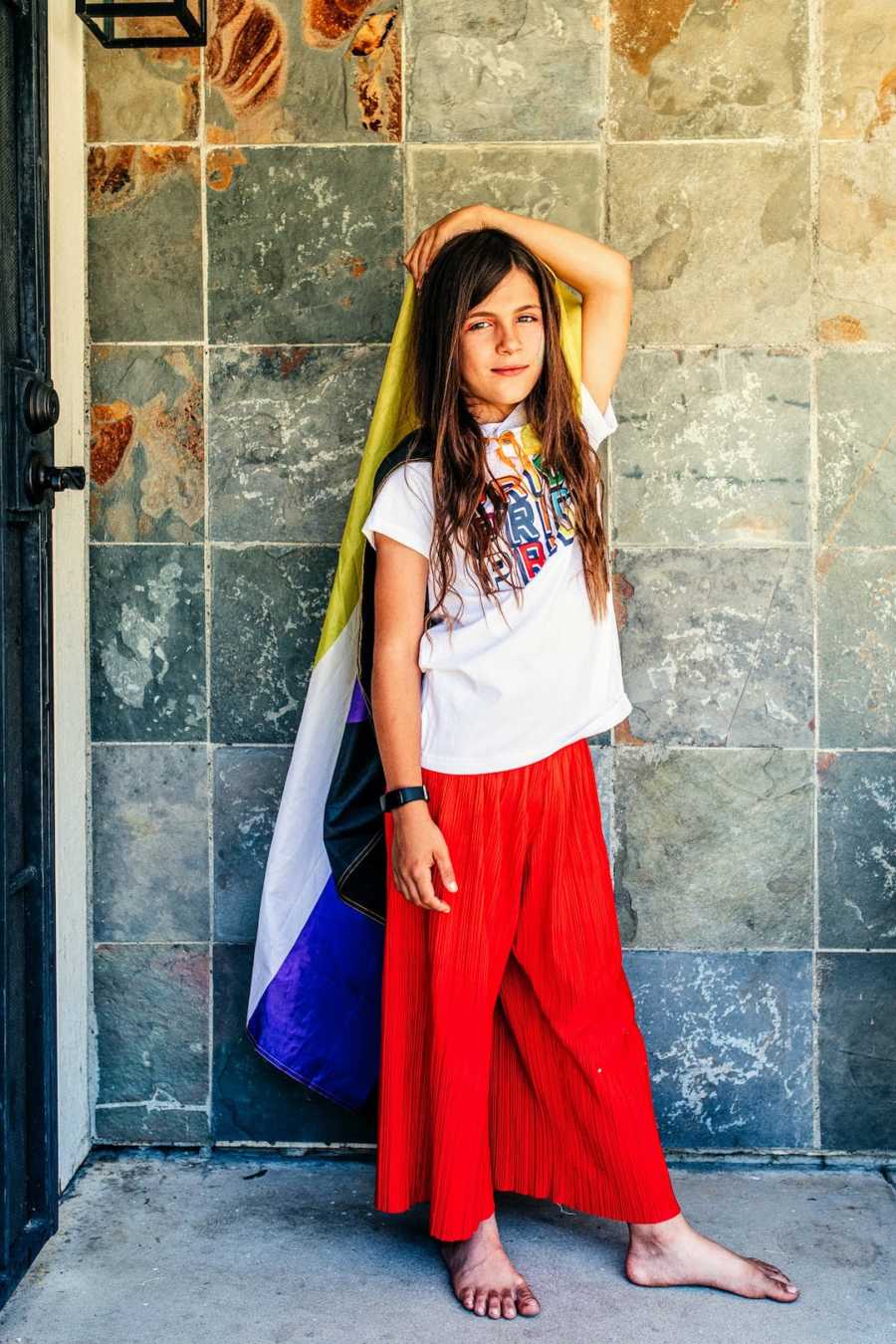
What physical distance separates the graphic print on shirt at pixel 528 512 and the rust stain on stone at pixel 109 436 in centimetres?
85

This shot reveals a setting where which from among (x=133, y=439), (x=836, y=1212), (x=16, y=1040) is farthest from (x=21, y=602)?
(x=836, y=1212)

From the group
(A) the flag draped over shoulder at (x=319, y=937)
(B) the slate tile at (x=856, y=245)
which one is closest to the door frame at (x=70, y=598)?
(A) the flag draped over shoulder at (x=319, y=937)

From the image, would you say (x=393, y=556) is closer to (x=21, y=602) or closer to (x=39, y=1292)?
(x=21, y=602)

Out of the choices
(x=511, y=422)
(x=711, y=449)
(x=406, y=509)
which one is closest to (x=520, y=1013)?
(x=406, y=509)

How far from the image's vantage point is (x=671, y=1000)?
2711mm

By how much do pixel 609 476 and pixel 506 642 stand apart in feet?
1.97

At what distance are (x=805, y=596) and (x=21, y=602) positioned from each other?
150 cm

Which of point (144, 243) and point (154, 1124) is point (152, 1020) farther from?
point (144, 243)

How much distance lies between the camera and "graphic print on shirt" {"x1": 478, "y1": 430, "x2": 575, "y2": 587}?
2225mm

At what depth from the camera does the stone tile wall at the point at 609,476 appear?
2609 mm

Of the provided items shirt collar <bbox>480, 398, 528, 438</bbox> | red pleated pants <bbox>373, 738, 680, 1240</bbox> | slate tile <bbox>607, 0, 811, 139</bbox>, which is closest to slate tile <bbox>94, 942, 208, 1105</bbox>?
red pleated pants <bbox>373, 738, 680, 1240</bbox>

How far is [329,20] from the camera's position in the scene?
8.61 feet

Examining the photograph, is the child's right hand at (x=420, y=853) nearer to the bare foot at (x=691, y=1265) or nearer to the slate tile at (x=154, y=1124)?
the bare foot at (x=691, y=1265)

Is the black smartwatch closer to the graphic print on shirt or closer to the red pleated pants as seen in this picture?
the red pleated pants
